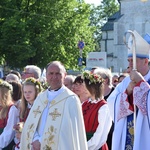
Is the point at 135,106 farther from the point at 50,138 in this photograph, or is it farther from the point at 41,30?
the point at 41,30

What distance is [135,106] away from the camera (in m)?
4.96

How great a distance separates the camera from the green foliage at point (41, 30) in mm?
29969

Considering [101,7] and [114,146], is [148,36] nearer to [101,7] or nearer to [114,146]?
[114,146]

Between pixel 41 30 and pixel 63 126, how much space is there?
25811 mm

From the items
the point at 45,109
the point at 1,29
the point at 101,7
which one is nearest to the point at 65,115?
the point at 45,109

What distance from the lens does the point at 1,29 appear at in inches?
1179

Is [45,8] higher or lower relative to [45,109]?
higher

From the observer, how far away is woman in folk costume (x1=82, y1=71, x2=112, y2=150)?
595 centimetres

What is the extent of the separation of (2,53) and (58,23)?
4.63 meters

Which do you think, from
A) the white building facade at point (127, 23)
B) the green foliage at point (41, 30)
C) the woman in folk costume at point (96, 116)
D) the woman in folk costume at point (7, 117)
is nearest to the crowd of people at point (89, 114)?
the woman in folk costume at point (96, 116)

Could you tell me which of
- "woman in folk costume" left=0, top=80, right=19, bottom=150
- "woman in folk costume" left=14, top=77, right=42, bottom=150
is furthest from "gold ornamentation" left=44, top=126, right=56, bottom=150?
"woman in folk costume" left=0, top=80, right=19, bottom=150

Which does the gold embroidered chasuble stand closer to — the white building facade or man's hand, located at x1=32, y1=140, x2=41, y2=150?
man's hand, located at x1=32, y1=140, x2=41, y2=150

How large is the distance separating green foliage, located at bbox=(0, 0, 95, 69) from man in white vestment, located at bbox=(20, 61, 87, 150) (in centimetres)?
2386

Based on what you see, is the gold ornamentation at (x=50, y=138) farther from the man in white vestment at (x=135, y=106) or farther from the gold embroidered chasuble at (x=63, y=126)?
the man in white vestment at (x=135, y=106)
